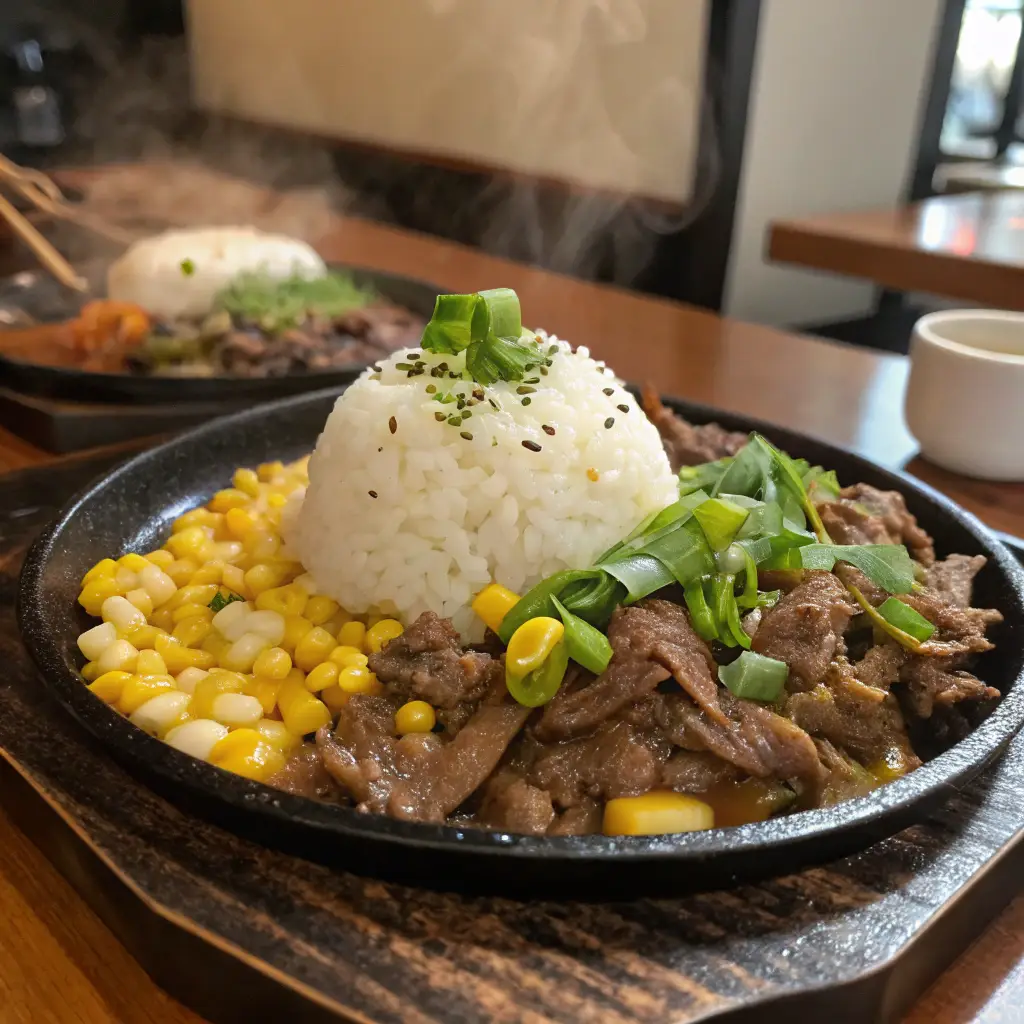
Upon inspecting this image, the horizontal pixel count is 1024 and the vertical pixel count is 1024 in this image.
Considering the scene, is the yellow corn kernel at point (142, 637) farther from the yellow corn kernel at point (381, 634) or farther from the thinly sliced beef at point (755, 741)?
the thinly sliced beef at point (755, 741)

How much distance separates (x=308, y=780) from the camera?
4.62 ft

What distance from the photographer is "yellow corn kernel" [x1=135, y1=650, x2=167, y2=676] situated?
1.62m

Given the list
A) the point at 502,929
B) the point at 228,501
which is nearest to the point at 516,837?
the point at 502,929

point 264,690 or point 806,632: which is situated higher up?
point 806,632

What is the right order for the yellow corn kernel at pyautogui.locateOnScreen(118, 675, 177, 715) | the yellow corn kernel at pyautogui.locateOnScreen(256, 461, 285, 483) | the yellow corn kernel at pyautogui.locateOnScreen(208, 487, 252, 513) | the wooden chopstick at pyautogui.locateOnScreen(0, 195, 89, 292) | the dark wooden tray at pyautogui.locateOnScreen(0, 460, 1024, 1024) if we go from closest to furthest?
the dark wooden tray at pyautogui.locateOnScreen(0, 460, 1024, 1024), the yellow corn kernel at pyautogui.locateOnScreen(118, 675, 177, 715), the yellow corn kernel at pyautogui.locateOnScreen(208, 487, 252, 513), the yellow corn kernel at pyautogui.locateOnScreen(256, 461, 285, 483), the wooden chopstick at pyautogui.locateOnScreen(0, 195, 89, 292)

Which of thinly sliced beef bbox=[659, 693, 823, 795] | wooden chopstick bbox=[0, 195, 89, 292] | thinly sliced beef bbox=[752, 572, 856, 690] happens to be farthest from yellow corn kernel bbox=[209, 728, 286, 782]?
wooden chopstick bbox=[0, 195, 89, 292]

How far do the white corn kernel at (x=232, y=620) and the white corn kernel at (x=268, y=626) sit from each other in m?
0.01

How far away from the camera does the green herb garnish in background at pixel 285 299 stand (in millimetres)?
3400

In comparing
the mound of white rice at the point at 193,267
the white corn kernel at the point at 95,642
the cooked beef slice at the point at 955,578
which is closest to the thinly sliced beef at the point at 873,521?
the cooked beef slice at the point at 955,578

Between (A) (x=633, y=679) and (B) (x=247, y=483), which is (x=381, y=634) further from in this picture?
(B) (x=247, y=483)

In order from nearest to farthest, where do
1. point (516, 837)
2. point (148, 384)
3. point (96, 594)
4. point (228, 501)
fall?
point (516, 837)
point (96, 594)
point (228, 501)
point (148, 384)

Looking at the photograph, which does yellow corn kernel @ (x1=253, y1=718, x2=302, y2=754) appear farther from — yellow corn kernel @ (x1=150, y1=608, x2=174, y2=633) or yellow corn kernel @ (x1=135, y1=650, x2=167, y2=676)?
yellow corn kernel @ (x1=150, y1=608, x2=174, y2=633)

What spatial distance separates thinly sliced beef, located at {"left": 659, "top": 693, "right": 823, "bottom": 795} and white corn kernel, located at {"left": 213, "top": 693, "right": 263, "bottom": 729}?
661 millimetres

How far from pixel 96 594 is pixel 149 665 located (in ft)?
0.70
